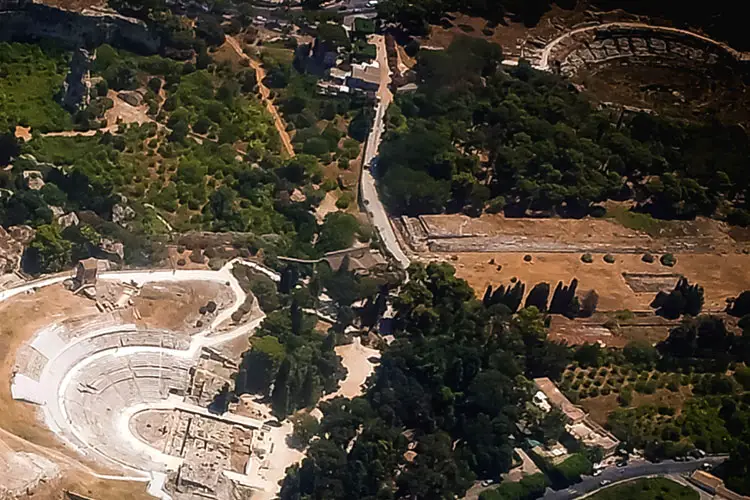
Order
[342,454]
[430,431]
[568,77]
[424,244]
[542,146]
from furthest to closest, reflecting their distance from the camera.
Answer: [568,77], [542,146], [424,244], [430,431], [342,454]

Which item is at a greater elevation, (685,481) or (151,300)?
(151,300)

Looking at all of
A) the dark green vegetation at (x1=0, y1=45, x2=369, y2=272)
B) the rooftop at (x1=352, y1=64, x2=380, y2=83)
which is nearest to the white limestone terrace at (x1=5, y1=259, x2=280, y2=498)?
the dark green vegetation at (x1=0, y1=45, x2=369, y2=272)

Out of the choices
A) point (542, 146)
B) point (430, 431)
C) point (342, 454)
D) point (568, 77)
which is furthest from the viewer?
point (568, 77)

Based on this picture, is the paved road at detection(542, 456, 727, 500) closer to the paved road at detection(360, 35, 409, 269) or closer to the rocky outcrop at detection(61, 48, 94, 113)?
the paved road at detection(360, 35, 409, 269)

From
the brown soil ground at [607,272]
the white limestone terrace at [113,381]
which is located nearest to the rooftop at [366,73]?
the brown soil ground at [607,272]

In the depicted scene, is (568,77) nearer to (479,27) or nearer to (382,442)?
(479,27)

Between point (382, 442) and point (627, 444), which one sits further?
point (627, 444)

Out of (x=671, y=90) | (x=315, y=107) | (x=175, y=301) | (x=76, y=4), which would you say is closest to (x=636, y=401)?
(x=175, y=301)

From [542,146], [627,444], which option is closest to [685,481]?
[627,444]
